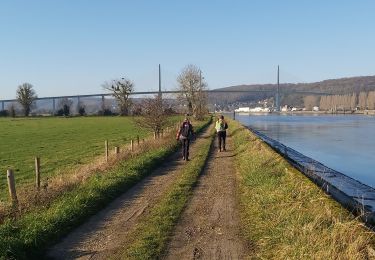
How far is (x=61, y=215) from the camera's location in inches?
382

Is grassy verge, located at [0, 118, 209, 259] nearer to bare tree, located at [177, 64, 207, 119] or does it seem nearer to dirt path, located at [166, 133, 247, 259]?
dirt path, located at [166, 133, 247, 259]

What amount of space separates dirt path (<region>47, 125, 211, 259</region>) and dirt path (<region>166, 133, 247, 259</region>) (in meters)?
0.99

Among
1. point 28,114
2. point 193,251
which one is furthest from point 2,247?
point 28,114

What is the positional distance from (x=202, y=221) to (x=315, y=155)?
21.1 metres

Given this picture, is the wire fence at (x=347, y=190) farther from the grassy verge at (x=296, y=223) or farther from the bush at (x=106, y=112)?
the bush at (x=106, y=112)

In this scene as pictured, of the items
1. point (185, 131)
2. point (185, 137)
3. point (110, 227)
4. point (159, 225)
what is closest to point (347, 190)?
point (185, 137)

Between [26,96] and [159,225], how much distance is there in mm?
111949

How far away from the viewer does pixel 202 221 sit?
32.0 feet

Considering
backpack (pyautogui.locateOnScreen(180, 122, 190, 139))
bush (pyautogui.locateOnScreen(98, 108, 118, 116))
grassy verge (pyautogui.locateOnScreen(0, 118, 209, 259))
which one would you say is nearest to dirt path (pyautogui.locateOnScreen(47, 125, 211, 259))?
grassy verge (pyautogui.locateOnScreen(0, 118, 209, 259))

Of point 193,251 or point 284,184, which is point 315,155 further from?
point 193,251

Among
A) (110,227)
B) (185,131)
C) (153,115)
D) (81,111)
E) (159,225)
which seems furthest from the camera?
(81,111)

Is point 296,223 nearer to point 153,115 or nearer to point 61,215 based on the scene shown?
point 61,215

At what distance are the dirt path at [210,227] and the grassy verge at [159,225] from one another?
17 centimetres

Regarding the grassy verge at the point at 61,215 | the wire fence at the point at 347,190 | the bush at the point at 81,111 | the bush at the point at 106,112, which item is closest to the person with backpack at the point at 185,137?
the grassy verge at the point at 61,215
